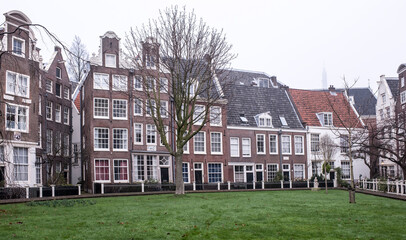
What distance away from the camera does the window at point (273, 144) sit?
50281 millimetres

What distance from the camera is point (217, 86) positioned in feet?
157

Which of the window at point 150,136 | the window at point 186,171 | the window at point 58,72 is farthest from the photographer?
the window at point 58,72

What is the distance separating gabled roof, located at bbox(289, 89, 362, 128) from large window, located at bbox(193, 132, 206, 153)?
14433mm

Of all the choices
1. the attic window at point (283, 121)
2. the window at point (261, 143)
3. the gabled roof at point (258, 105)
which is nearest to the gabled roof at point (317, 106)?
the gabled roof at point (258, 105)

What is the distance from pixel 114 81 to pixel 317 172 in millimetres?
27109

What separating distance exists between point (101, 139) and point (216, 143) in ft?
41.6

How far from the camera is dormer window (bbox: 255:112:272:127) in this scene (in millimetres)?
50062

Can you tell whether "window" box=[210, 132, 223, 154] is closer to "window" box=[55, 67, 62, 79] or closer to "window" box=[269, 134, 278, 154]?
"window" box=[269, 134, 278, 154]

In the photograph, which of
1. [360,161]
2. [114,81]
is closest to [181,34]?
[114,81]

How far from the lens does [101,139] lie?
4078cm

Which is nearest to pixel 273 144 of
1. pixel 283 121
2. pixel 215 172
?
pixel 283 121

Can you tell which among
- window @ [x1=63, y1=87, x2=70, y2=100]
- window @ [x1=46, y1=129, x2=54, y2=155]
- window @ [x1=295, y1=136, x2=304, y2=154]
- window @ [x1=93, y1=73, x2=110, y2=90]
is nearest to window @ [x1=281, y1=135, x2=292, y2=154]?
window @ [x1=295, y1=136, x2=304, y2=154]

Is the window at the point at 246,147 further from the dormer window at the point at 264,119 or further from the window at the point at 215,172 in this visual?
the window at the point at 215,172

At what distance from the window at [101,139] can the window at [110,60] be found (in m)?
6.35
